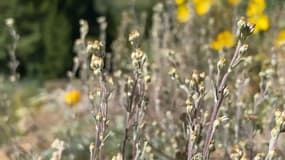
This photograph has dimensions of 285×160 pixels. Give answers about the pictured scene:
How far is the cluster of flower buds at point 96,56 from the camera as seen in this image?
2338 mm

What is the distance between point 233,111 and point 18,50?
5396mm

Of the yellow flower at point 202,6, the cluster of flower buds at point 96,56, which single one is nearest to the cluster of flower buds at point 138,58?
the cluster of flower buds at point 96,56

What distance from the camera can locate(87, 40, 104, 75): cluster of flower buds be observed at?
234 cm

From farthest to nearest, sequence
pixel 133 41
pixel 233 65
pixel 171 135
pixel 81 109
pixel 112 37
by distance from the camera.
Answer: pixel 112 37, pixel 81 109, pixel 171 135, pixel 133 41, pixel 233 65

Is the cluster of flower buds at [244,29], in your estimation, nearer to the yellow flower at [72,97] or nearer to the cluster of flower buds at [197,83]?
the cluster of flower buds at [197,83]

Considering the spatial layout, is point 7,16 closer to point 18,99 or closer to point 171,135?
point 18,99

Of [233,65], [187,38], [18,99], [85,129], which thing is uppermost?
[18,99]

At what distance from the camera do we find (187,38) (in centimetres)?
576

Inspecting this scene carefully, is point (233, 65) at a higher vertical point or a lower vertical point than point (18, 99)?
lower

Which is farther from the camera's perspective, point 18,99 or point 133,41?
point 18,99

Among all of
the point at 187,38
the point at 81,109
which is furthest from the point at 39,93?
the point at 187,38

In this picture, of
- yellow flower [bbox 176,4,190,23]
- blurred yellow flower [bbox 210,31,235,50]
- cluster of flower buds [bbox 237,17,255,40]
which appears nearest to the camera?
cluster of flower buds [bbox 237,17,255,40]

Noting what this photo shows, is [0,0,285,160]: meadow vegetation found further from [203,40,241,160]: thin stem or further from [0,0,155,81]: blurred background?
[0,0,155,81]: blurred background

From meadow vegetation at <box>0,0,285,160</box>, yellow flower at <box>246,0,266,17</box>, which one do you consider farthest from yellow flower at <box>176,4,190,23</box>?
yellow flower at <box>246,0,266,17</box>
